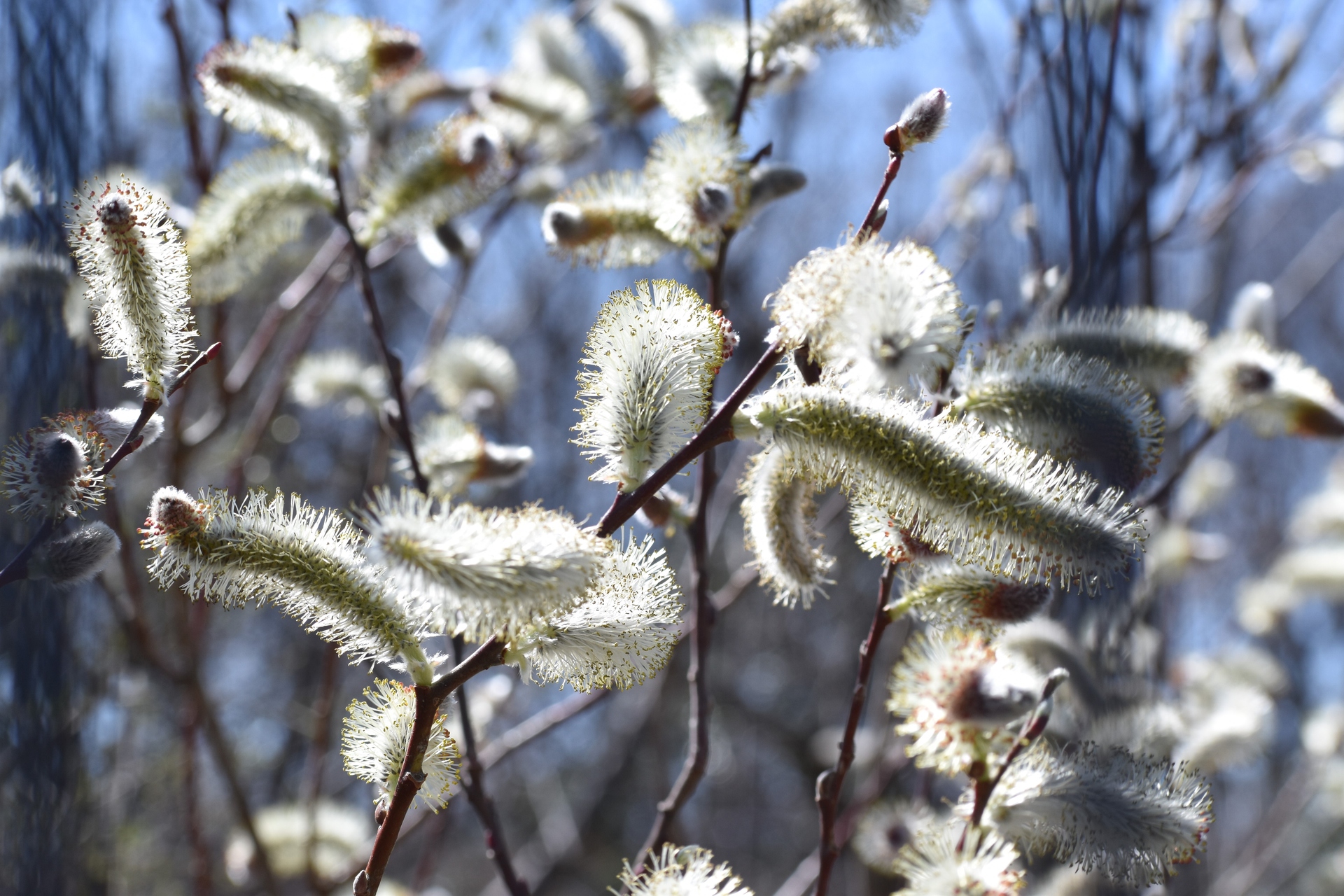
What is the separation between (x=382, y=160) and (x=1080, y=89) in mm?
1184

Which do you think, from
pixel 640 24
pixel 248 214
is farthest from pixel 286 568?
pixel 640 24

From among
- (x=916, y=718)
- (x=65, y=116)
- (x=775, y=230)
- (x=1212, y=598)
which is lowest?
(x=916, y=718)

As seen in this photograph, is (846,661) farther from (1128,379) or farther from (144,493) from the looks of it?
(1128,379)

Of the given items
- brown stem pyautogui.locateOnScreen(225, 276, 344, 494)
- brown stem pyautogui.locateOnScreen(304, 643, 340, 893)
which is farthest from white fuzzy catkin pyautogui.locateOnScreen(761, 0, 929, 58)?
brown stem pyautogui.locateOnScreen(304, 643, 340, 893)

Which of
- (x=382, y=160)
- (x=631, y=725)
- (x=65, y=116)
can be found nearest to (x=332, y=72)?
(x=382, y=160)

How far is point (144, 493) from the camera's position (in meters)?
3.63

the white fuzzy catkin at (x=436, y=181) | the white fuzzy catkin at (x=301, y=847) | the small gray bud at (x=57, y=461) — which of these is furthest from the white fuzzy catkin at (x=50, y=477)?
the white fuzzy catkin at (x=301, y=847)

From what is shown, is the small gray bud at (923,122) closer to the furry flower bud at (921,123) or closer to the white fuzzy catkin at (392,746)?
the furry flower bud at (921,123)

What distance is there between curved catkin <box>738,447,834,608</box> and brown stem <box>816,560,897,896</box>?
74mm

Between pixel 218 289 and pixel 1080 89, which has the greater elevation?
pixel 1080 89

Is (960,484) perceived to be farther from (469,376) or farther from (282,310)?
(282,310)

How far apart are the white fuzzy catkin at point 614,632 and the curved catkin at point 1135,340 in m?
0.56

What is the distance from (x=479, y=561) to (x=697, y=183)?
667 mm

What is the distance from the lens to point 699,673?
4.28 ft
